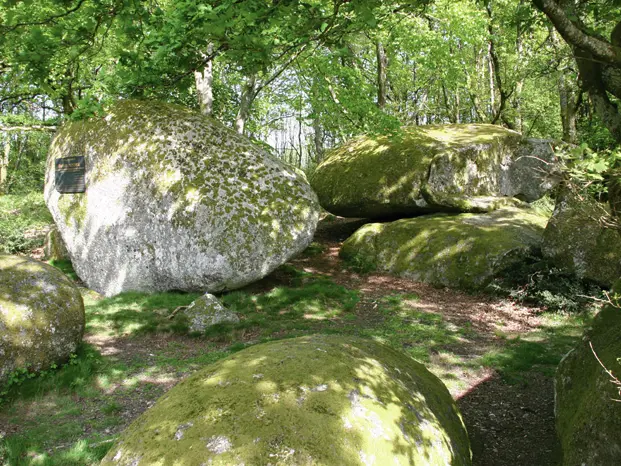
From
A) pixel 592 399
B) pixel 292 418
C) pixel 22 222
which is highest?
pixel 22 222

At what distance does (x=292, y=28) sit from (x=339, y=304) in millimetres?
6040

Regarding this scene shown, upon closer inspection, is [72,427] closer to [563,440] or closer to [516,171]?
[563,440]

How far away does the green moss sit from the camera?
43.5 ft

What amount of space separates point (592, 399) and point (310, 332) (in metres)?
5.04

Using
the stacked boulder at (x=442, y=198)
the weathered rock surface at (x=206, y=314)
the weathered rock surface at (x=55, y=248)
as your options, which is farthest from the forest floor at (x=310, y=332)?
the weathered rock surface at (x=55, y=248)

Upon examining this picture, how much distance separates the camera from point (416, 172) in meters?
13.4

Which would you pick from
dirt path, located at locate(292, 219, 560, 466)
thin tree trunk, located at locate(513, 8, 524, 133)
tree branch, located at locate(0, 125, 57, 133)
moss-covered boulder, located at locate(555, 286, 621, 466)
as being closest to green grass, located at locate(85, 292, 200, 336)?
dirt path, located at locate(292, 219, 560, 466)

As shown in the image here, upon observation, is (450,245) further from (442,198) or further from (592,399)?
(592,399)

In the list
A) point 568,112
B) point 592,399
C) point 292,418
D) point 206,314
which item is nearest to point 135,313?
point 206,314

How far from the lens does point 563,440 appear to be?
3.94 metres

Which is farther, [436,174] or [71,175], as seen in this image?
[436,174]

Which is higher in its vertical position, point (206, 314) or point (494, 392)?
point (206, 314)

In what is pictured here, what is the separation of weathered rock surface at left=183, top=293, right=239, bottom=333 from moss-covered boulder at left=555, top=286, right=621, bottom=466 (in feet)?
18.1

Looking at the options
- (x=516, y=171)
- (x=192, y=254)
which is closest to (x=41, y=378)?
(x=192, y=254)
